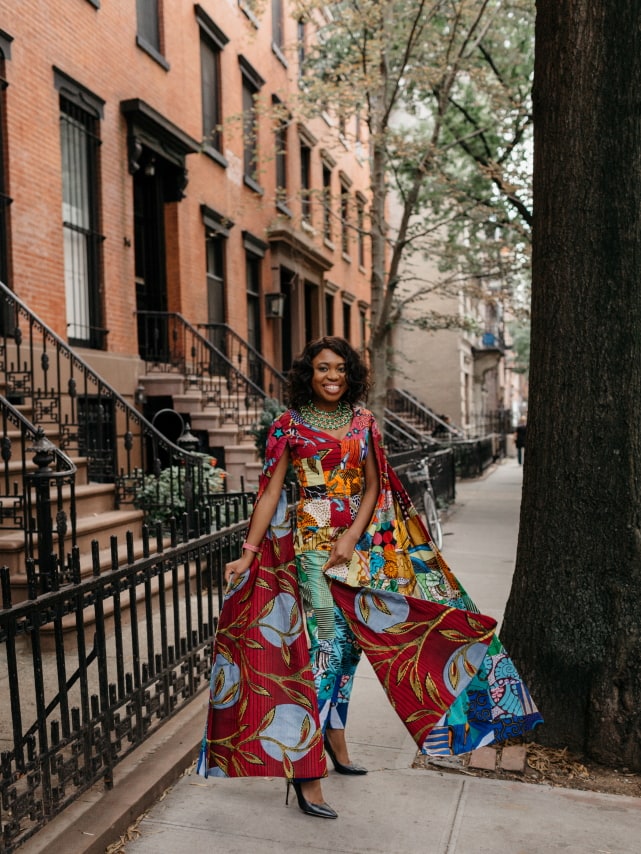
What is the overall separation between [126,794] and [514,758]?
1.80 metres

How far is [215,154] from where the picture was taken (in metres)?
14.6

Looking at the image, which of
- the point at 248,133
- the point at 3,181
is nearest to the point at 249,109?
the point at 248,133

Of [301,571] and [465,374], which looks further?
[465,374]

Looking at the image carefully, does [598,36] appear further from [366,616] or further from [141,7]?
[141,7]

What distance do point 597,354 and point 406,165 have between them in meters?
13.9

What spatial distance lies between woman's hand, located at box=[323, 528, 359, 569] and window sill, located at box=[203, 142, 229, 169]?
11.8 meters

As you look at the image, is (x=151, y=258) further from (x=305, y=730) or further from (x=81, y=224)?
(x=305, y=730)

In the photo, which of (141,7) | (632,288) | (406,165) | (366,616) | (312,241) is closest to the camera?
(366,616)

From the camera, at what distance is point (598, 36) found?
382 centimetres

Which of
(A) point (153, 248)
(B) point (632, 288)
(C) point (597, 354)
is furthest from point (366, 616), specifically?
(A) point (153, 248)

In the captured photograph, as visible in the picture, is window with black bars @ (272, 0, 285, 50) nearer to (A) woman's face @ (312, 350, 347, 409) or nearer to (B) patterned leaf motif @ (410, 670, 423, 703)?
(A) woman's face @ (312, 350, 347, 409)

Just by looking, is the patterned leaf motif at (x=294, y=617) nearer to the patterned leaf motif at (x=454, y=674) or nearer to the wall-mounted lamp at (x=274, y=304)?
the patterned leaf motif at (x=454, y=674)

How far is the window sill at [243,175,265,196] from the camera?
16109 mm

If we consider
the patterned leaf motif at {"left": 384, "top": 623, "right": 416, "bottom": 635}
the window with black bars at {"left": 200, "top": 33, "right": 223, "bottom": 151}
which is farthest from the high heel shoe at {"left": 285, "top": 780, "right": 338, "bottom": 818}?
the window with black bars at {"left": 200, "top": 33, "right": 223, "bottom": 151}
